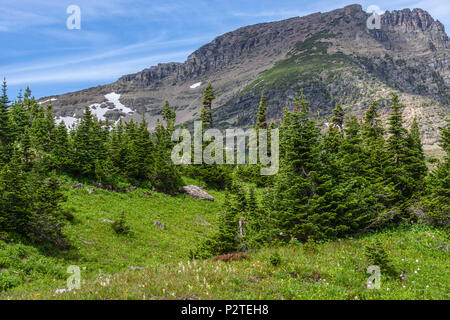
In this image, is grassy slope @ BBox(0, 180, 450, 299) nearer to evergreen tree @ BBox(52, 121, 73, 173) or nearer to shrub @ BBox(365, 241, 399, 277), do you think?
shrub @ BBox(365, 241, 399, 277)

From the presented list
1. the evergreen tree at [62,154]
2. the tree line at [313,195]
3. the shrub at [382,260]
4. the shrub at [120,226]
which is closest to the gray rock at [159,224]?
Answer: the shrub at [120,226]

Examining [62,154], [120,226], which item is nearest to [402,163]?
[120,226]

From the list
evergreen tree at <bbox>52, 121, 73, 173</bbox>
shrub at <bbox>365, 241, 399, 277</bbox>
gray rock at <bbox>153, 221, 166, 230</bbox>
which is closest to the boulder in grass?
gray rock at <bbox>153, 221, 166, 230</bbox>

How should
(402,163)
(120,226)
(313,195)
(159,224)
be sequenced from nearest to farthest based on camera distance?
(313,195) → (402,163) → (120,226) → (159,224)

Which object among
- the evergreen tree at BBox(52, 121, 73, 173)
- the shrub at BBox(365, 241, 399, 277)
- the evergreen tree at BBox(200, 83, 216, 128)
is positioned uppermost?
the evergreen tree at BBox(200, 83, 216, 128)

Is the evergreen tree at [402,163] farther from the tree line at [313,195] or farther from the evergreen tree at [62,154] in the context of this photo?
the evergreen tree at [62,154]

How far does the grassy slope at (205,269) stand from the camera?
9.38 meters

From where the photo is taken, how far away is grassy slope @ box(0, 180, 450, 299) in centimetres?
938

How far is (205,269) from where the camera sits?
37.6 ft

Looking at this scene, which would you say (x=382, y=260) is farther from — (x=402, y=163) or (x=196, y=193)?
(x=196, y=193)

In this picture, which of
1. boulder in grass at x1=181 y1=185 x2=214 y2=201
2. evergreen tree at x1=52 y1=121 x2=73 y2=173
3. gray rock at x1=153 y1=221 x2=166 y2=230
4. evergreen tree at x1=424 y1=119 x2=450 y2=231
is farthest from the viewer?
boulder in grass at x1=181 y1=185 x2=214 y2=201
